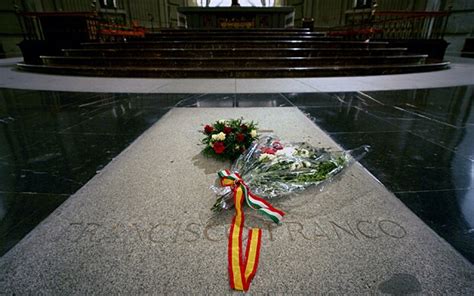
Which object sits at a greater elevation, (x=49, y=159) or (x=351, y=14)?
(x=351, y=14)

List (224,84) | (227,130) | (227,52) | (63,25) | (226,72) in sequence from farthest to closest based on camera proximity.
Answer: (63,25), (227,52), (226,72), (224,84), (227,130)

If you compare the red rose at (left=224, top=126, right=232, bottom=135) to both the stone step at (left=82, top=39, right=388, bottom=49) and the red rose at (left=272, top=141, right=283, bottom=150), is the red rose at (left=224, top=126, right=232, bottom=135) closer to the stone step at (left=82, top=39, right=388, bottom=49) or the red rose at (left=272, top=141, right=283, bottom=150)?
the red rose at (left=272, top=141, right=283, bottom=150)

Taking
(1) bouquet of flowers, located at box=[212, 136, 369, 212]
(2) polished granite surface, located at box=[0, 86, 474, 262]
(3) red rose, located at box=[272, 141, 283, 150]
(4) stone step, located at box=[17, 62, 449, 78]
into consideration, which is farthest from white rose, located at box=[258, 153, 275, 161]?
(4) stone step, located at box=[17, 62, 449, 78]

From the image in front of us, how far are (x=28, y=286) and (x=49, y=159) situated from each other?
3.92ft

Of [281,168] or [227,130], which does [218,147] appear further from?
[281,168]

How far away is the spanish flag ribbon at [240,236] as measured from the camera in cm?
88

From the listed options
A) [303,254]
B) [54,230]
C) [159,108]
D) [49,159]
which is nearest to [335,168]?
[303,254]

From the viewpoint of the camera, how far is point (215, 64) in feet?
19.7

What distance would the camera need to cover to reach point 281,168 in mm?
1479

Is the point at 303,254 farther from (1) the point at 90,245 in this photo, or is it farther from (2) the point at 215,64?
(2) the point at 215,64

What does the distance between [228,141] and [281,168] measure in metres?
0.47

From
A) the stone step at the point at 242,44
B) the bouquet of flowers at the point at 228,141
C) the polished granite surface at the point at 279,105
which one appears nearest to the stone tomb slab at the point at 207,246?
the polished granite surface at the point at 279,105

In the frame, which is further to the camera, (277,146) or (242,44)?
(242,44)

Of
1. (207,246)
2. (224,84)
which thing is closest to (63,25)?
(224,84)
